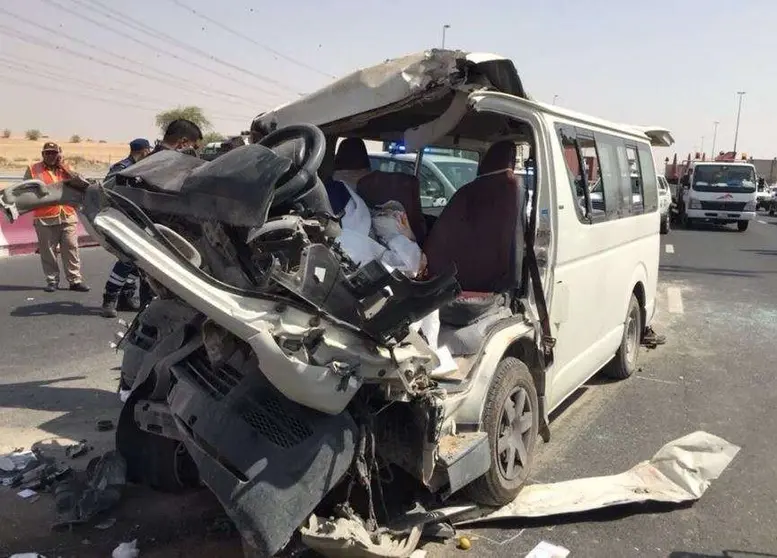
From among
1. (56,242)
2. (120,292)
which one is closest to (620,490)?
(120,292)

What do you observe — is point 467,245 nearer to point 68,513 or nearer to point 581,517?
point 581,517

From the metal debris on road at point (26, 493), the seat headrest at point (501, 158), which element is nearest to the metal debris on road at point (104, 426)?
the metal debris on road at point (26, 493)

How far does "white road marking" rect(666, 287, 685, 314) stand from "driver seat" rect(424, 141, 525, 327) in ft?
21.0

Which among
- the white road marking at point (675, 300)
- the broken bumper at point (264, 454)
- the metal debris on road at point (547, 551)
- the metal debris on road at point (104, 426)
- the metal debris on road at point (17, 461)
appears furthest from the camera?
the white road marking at point (675, 300)

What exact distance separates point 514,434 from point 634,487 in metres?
0.81

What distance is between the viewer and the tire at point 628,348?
21.0ft

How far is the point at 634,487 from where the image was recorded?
Result: 13.8 feet

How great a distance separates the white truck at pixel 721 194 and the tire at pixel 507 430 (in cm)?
2321

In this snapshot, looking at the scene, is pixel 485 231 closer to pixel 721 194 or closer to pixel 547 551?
pixel 547 551

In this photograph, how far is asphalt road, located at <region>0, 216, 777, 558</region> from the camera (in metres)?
3.81

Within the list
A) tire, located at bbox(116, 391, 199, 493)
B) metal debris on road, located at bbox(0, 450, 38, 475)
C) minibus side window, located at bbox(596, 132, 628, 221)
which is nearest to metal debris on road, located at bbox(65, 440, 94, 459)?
metal debris on road, located at bbox(0, 450, 38, 475)

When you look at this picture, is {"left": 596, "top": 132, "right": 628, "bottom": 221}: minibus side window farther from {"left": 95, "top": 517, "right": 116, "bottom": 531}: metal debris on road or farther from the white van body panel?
{"left": 95, "top": 517, "right": 116, "bottom": 531}: metal debris on road

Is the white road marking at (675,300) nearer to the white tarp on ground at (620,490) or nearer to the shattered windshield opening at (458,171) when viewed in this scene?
the shattered windshield opening at (458,171)

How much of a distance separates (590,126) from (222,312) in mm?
3586
